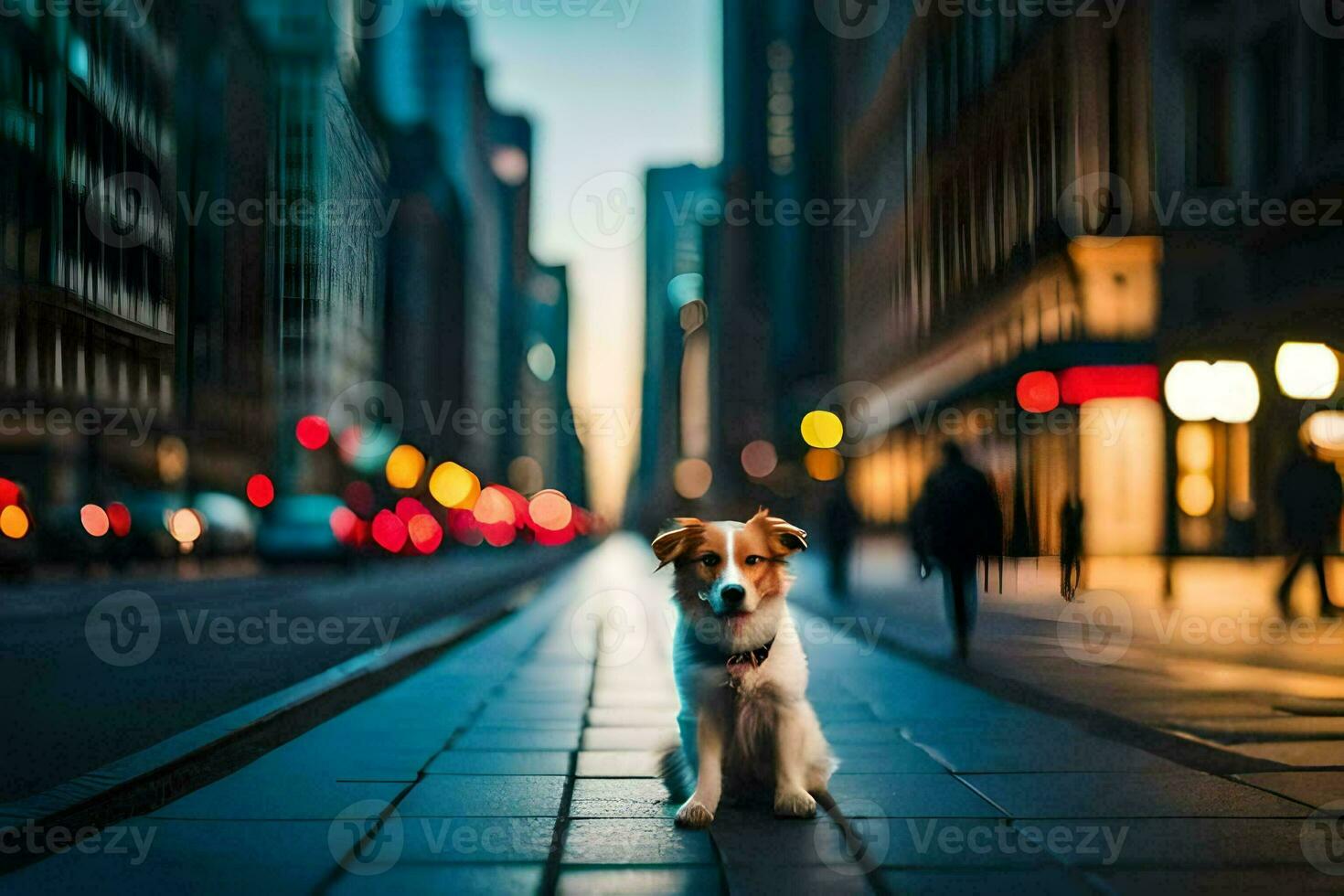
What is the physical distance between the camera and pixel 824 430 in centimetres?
3181

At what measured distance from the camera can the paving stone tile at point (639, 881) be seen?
4840mm

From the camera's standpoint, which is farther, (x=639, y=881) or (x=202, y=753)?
(x=202, y=753)

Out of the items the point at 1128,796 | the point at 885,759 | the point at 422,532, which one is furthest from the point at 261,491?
the point at 1128,796

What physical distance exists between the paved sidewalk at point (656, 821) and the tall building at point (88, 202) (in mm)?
2861

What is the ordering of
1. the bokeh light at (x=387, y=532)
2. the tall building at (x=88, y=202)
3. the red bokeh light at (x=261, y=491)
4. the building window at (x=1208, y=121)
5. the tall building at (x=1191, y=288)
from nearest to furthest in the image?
the tall building at (x=88, y=202) → the tall building at (x=1191, y=288) → the building window at (x=1208, y=121) → the bokeh light at (x=387, y=532) → the red bokeh light at (x=261, y=491)

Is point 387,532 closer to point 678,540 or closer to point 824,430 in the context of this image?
point 824,430

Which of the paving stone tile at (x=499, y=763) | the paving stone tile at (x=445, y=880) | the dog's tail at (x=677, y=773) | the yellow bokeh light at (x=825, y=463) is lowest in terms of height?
the paving stone tile at (x=499, y=763)

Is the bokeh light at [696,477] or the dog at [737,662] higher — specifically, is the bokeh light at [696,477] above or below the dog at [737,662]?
above

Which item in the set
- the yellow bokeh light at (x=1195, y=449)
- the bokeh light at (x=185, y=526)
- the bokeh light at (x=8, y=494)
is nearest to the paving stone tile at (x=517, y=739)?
the bokeh light at (x=8, y=494)

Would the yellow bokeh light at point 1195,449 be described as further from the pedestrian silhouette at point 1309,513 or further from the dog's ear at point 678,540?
the dog's ear at point 678,540

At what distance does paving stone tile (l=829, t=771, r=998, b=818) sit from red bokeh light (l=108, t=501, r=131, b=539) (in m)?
26.9

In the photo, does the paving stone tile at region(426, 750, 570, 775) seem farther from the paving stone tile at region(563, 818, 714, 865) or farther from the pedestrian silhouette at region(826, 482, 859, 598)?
the pedestrian silhouette at region(826, 482, 859, 598)

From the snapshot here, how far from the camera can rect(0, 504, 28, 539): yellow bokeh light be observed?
23375 millimetres

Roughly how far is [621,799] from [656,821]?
57 cm
